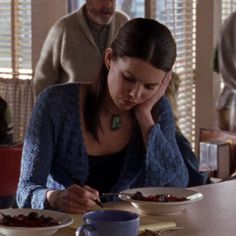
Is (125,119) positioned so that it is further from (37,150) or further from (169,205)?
(169,205)

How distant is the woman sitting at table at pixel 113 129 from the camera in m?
2.12

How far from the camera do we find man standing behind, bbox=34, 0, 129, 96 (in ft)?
13.9

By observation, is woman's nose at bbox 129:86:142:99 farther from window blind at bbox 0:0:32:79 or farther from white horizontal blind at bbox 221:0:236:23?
window blind at bbox 0:0:32:79

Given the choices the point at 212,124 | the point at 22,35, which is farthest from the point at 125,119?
the point at 22,35

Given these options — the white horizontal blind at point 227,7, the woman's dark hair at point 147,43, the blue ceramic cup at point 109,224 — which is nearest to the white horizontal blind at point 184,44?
the white horizontal blind at point 227,7

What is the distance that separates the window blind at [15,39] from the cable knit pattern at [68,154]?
3.35m

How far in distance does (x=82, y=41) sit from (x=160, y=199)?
247 centimetres

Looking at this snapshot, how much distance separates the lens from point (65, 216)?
1.70 meters

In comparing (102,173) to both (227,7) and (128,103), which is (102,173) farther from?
(227,7)

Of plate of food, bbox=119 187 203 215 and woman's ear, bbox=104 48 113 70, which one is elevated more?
woman's ear, bbox=104 48 113 70

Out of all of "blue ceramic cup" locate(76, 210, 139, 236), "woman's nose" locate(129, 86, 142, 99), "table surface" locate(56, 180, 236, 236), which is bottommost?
"table surface" locate(56, 180, 236, 236)

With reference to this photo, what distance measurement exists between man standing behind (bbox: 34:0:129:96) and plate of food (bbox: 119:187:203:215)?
223 cm

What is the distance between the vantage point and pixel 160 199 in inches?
75.7

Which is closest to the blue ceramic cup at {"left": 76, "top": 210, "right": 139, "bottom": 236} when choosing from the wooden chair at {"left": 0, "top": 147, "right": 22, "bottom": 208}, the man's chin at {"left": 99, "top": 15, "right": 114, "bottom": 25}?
the wooden chair at {"left": 0, "top": 147, "right": 22, "bottom": 208}
